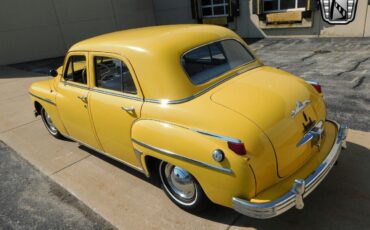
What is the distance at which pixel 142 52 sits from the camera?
3316 millimetres

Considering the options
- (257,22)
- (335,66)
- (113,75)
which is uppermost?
(113,75)

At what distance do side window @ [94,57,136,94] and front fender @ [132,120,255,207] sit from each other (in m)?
0.54

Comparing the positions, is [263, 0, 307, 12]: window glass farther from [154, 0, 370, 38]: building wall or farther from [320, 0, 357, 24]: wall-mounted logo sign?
[320, 0, 357, 24]: wall-mounted logo sign

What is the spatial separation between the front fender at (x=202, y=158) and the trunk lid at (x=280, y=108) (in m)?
0.27

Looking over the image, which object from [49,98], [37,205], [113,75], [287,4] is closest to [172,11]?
[287,4]

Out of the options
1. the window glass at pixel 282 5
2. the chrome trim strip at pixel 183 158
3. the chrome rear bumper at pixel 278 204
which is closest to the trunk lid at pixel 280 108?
the chrome rear bumper at pixel 278 204

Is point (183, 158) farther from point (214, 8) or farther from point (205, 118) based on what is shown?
point (214, 8)

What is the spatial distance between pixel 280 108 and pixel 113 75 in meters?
2.08

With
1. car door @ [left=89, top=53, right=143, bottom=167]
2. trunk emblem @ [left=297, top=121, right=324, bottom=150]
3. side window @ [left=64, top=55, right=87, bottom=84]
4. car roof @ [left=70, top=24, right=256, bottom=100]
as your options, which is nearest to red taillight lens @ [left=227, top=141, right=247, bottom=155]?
trunk emblem @ [left=297, top=121, right=324, bottom=150]

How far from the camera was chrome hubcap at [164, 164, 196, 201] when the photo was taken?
10.6 ft

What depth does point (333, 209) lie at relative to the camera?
3.19 m

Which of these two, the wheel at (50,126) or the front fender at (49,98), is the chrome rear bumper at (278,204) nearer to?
the front fender at (49,98)

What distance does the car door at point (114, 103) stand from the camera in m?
3.45

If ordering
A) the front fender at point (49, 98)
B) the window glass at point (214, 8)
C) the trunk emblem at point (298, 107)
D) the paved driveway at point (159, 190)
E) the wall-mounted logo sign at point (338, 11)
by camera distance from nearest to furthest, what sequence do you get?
the trunk emblem at point (298, 107)
the paved driveway at point (159, 190)
the front fender at point (49, 98)
the wall-mounted logo sign at point (338, 11)
the window glass at point (214, 8)
